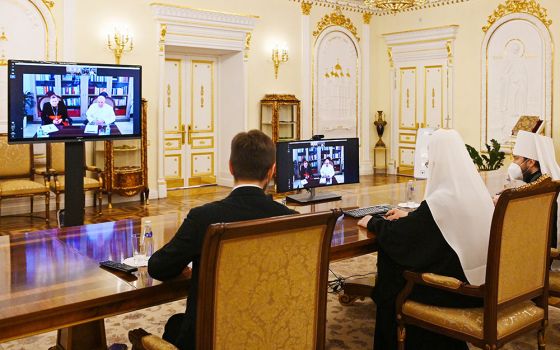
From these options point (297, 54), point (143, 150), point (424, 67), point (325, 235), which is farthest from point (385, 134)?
point (325, 235)

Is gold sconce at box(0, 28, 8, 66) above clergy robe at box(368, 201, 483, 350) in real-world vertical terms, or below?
above

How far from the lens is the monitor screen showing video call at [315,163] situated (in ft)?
12.6

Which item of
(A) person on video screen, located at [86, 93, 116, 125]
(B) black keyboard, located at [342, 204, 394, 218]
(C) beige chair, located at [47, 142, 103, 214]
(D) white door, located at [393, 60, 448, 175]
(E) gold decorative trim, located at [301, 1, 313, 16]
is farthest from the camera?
(D) white door, located at [393, 60, 448, 175]

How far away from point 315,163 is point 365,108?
7.96m

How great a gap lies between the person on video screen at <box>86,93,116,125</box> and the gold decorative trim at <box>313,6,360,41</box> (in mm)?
6384

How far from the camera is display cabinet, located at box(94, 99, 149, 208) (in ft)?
26.0

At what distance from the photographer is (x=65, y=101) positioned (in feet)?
15.5

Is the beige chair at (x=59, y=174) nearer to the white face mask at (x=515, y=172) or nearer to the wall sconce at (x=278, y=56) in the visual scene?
the wall sconce at (x=278, y=56)

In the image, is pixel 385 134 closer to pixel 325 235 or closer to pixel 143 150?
pixel 143 150

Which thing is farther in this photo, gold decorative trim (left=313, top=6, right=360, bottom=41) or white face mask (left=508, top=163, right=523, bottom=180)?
gold decorative trim (left=313, top=6, right=360, bottom=41)

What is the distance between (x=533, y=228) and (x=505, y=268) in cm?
27

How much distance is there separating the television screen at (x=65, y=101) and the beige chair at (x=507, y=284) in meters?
3.12

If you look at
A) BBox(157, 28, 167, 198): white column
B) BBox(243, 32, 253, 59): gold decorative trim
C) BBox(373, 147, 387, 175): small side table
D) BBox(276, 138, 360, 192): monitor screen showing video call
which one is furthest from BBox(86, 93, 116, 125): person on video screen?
BBox(373, 147, 387, 175): small side table

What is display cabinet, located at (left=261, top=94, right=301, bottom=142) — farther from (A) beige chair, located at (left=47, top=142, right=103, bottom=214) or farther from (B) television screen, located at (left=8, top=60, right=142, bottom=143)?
(B) television screen, located at (left=8, top=60, right=142, bottom=143)
